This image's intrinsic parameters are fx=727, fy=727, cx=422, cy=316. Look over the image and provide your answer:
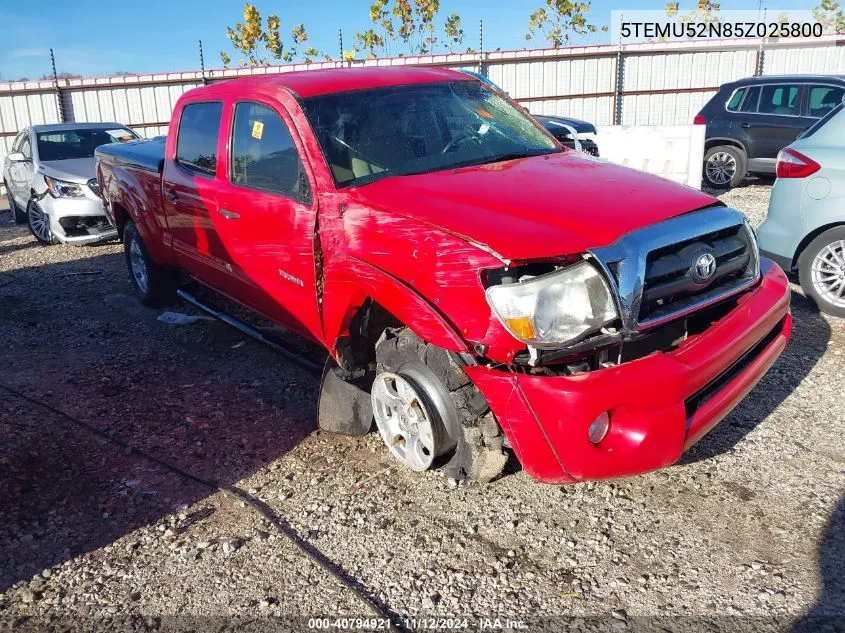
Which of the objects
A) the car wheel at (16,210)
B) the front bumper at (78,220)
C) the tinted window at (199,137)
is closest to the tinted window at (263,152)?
the tinted window at (199,137)

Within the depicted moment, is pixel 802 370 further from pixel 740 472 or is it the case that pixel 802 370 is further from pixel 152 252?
pixel 152 252

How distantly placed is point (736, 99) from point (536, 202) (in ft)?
32.4

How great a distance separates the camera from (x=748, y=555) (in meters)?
2.88

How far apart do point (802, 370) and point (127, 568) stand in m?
4.00

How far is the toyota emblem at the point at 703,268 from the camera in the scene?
2.98m

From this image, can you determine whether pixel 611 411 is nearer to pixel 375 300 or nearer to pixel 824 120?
pixel 375 300

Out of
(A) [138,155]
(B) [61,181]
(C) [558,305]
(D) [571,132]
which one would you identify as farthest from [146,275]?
(D) [571,132]

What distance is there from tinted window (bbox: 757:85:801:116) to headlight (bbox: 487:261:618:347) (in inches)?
385

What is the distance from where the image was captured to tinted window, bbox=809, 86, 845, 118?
10.2m

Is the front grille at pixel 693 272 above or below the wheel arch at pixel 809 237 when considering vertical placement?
above

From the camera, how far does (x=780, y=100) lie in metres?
10.9

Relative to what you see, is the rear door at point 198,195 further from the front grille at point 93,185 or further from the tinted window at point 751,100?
the tinted window at point 751,100

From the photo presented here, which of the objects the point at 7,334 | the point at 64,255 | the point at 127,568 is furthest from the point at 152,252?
the point at 64,255

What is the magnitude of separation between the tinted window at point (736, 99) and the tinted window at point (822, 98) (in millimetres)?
1086
